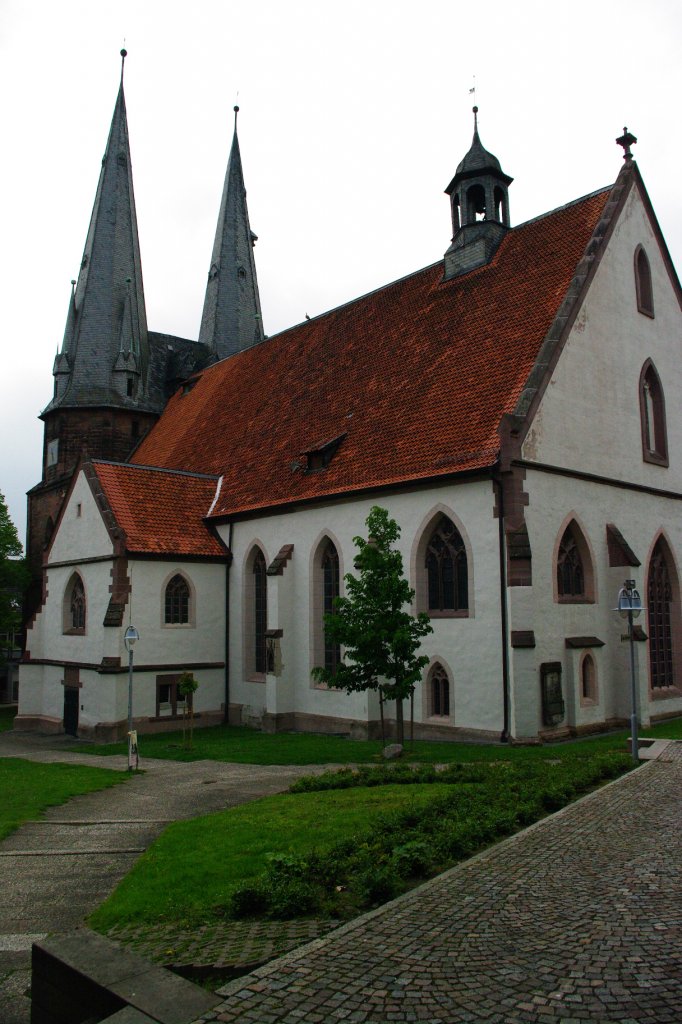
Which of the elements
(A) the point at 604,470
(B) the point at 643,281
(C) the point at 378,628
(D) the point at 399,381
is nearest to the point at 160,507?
(D) the point at 399,381

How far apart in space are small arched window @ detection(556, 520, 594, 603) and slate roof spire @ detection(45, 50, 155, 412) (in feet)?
79.8

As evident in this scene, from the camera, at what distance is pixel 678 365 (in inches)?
904

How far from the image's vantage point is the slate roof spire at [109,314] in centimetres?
3772

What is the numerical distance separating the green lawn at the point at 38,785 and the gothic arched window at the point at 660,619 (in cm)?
1321

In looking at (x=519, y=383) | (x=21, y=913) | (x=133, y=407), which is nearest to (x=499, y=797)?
(x=21, y=913)

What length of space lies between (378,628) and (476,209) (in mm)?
15217

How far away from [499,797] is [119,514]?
1665 cm

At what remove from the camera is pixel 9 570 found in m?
38.0

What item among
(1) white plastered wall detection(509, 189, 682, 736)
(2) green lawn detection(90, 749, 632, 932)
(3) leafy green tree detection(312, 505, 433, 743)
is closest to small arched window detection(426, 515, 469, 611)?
(1) white plastered wall detection(509, 189, 682, 736)

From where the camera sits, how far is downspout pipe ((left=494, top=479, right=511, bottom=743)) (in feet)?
54.9

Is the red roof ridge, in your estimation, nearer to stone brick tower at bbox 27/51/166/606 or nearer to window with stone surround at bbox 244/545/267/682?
window with stone surround at bbox 244/545/267/682

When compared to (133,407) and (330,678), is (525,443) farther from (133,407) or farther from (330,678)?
(133,407)

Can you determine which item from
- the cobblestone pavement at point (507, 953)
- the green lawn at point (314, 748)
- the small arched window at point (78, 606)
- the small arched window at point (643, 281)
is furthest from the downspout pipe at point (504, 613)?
the small arched window at point (78, 606)

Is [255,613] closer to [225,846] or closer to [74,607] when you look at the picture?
[74,607]
